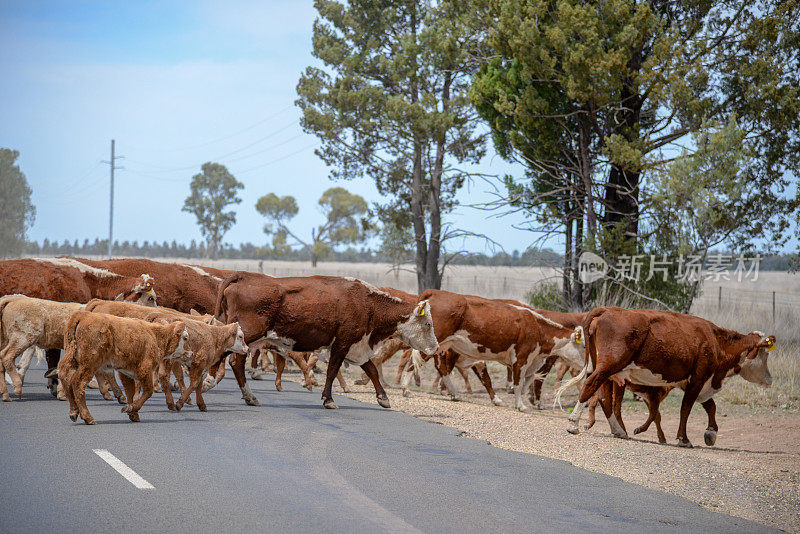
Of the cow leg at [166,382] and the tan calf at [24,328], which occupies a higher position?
the tan calf at [24,328]

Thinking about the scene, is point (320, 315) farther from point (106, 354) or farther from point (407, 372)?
point (407, 372)

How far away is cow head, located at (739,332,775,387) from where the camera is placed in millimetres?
14423

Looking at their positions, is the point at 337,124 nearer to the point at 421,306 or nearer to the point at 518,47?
the point at 518,47

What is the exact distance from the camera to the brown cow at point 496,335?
16.6m

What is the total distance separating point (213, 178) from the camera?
97.5 meters

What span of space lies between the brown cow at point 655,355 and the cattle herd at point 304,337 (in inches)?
0.9

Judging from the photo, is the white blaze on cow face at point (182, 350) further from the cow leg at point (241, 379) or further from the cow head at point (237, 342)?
the cow leg at point (241, 379)

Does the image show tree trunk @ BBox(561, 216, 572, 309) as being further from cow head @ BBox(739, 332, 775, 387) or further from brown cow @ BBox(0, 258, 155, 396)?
brown cow @ BBox(0, 258, 155, 396)

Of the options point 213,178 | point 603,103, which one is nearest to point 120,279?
point 603,103

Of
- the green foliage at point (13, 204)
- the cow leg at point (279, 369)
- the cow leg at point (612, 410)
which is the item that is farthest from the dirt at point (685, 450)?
the green foliage at point (13, 204)

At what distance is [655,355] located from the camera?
1306 cm

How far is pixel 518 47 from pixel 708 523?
20.0m

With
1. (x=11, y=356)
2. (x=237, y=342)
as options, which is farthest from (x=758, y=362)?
(x=11, y=356)

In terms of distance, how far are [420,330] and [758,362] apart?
6.02 metres
